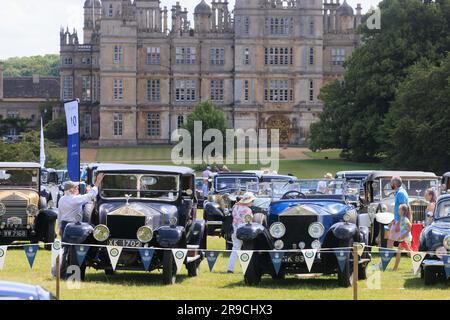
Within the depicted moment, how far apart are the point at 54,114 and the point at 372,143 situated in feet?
147

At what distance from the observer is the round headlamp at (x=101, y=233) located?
68.5ft

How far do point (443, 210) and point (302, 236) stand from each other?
9.25 ft

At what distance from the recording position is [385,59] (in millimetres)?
76125

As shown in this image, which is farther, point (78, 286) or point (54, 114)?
point (54, 114)

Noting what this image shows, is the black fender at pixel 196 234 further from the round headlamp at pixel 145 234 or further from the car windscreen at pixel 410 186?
the car windscreen at pixel 410 186

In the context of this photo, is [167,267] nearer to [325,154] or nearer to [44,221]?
[44,221]

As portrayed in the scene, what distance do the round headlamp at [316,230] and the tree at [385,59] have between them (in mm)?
51674

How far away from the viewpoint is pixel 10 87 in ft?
443

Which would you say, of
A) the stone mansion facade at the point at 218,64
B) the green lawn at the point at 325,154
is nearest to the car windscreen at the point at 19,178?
the green lawn at the point at 325,154

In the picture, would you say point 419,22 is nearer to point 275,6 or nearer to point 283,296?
point 275,6

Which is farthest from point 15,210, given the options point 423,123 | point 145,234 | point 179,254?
point 423,123

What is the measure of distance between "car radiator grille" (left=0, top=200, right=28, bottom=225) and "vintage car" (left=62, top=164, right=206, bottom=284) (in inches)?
190

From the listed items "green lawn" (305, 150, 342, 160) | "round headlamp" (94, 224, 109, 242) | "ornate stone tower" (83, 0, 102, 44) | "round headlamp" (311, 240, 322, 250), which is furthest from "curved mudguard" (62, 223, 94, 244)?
"ornate stone tower" (83, 0, 102, 44)
